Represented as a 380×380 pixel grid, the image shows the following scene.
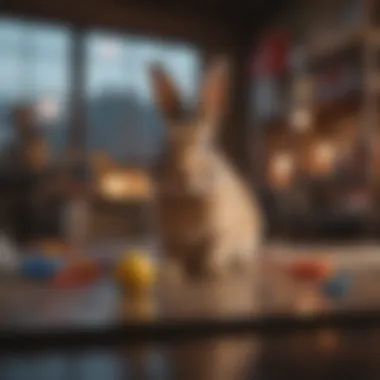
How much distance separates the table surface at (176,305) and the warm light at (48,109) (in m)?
1.03

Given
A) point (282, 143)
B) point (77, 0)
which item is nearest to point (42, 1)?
point (77, 0)

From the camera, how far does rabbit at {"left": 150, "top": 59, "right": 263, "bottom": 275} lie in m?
0.71

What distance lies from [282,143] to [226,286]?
938 mm

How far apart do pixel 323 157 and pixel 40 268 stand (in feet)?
2.89

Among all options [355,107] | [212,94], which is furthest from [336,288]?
[355,107]

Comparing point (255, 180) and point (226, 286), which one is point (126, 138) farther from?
point (226, 286)

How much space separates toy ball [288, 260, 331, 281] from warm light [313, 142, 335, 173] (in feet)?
2.29

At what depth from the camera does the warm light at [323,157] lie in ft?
4.70

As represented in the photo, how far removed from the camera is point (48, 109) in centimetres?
169

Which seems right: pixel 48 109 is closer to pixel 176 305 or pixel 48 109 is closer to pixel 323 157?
pixel 323 157

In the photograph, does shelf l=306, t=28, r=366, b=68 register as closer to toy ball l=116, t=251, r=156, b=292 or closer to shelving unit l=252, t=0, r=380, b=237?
shelving unit l=252, t=0, r=380, b=237

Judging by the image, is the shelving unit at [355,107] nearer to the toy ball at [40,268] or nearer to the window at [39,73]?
the window at [39,73]

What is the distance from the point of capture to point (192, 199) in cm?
70

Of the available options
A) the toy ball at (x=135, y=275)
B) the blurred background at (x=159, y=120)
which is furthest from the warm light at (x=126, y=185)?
the toy ball at (x=135, y=275)
